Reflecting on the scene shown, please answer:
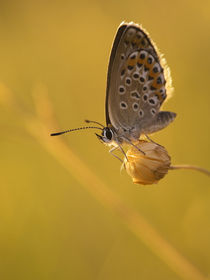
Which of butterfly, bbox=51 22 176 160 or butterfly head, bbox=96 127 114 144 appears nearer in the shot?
butterfly, bbox=51 22 176 160

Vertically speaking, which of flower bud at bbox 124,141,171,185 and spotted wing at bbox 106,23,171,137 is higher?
spotted wing at bbox 106,23,171,137

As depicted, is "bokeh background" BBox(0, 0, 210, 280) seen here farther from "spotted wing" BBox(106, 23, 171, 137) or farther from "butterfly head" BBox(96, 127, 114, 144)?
"spotted wing" BBox(106, 23, 171, 137)

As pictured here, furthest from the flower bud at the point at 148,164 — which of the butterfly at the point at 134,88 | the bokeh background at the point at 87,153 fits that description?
the bokeh background at the point at 87,153

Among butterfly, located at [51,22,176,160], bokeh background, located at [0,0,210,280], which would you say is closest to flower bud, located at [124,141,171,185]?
butterfly, located at [51,22,176,160]

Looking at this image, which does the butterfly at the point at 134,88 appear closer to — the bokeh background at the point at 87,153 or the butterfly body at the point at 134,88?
the butterfly body at the point at 134,88

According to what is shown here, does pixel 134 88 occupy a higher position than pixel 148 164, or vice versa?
pixel 134 88

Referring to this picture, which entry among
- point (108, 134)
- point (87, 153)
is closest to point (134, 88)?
point (108, 134)

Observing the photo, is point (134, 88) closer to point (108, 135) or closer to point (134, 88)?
point (134, 88)
